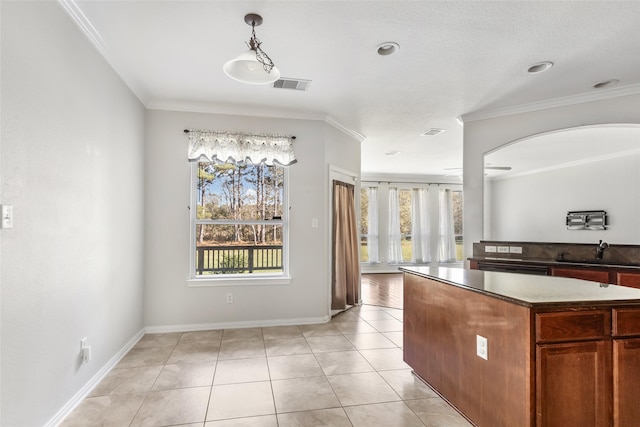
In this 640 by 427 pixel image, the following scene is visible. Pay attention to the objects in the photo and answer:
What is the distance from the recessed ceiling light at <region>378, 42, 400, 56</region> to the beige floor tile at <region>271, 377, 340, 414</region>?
8.67 feet

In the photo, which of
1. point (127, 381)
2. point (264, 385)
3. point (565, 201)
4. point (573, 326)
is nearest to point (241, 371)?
point (264, 385)

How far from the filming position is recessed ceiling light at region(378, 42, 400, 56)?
2.54 meters

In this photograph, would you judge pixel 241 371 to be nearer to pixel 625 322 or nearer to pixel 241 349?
pixel 241 349

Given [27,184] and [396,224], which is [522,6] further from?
[396,224]

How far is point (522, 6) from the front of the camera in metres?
2.11

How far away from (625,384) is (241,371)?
2.48 m

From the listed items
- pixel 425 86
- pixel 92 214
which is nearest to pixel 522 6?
pixel 425 86

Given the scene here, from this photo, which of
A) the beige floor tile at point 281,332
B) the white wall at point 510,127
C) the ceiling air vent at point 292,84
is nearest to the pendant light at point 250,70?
the ceiling air vent at point 292,84

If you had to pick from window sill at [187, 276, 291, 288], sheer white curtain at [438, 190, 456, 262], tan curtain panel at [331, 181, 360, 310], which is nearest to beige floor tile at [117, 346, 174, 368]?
window sill at [187, 276, 291, 288]

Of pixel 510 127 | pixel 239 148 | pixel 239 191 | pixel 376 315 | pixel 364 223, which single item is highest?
pixel 510 127

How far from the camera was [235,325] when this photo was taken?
395 centimetres

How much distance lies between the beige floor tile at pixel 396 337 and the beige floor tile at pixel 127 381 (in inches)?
88.6

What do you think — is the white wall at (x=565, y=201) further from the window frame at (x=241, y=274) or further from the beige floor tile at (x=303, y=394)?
the beige floor tile at (x=303, y=394)

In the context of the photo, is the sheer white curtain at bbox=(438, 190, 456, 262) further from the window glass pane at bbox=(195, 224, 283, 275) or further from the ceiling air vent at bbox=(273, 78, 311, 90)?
the ceiling air vent at bbox=(273, 78, 311, 90)
